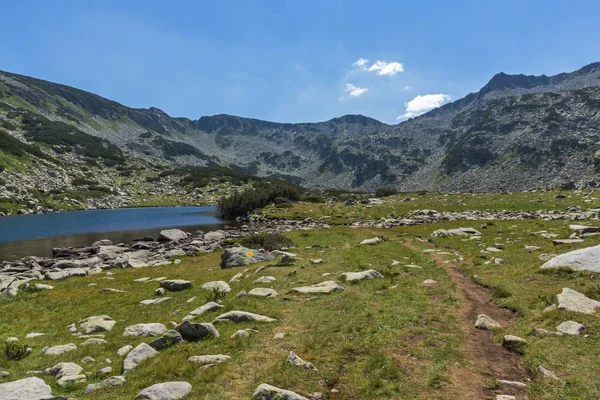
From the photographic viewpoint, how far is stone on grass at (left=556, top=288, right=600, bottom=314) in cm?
1256

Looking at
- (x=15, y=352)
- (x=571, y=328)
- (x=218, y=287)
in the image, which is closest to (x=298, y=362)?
(x=571, y=328)

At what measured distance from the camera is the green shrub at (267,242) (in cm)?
3869

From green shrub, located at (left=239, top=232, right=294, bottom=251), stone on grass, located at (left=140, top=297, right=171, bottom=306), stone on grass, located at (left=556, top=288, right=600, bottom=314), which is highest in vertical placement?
stone on grass, located at (left=556, top=288, right=600, bottom=314)

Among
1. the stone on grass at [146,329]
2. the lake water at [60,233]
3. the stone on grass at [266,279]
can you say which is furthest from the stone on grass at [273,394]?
the lake water at [60,233]

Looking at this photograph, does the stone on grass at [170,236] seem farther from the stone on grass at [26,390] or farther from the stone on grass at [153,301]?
the stone on grass at [26,390]

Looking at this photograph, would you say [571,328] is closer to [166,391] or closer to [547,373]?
[547,373]

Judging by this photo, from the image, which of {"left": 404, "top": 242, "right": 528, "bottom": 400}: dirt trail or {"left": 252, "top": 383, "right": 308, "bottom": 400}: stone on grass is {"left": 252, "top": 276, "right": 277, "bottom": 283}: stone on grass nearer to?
{"left": 404, "top": 242, "right": 528, "bottom": 400}: dirt trail

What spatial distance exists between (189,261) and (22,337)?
67.6 feet

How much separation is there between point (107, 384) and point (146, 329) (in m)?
4.89

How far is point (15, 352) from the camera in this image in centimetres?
1259

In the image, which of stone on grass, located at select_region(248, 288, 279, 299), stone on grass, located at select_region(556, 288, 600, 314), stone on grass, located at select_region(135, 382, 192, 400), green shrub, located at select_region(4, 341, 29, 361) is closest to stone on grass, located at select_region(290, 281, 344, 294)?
stone on grass, located at select_region(248, 288, 279, 299)

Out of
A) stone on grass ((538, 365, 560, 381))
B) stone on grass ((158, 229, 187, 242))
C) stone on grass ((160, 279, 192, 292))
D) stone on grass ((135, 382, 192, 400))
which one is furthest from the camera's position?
stone on grass ((158, 229, 187, 242))

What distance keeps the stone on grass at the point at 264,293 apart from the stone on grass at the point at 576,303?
13.0 m

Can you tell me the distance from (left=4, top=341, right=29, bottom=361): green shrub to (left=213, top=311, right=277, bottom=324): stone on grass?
7190 millimetres
